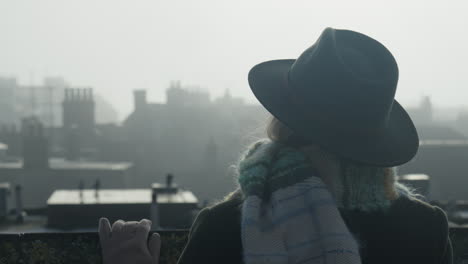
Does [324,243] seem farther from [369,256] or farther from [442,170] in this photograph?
[442,170]

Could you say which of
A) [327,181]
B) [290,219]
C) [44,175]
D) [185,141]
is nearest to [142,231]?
[290,219]

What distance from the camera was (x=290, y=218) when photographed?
1.98m

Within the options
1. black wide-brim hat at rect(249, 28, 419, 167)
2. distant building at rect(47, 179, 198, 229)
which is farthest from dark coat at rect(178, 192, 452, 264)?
distant building at rect(47, 179, 198, 229)

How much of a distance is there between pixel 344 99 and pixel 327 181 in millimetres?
292

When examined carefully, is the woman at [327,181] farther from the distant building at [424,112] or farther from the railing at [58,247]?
the distant building at [424,112]

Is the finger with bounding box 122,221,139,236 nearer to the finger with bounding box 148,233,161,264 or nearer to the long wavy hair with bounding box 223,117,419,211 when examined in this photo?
the finger with bounding box 148,233,161,264

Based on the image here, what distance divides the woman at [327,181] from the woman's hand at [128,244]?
0.04 feet

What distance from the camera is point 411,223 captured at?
2297 millimetres

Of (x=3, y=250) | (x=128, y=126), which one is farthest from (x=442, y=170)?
(x=3, y=250)

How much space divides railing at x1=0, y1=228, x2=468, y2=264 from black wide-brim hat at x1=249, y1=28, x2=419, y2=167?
4.78 ft

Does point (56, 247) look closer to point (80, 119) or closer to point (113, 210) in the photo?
point (113, 210)

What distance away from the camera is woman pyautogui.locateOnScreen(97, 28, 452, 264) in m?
1.98

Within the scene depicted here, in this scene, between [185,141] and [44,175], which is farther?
[185,141]

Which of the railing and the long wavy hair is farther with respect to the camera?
the railing
